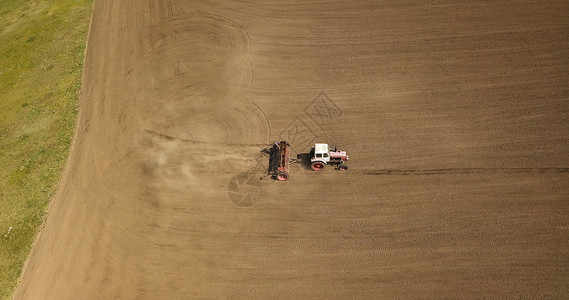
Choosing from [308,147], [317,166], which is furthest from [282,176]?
[308,147]

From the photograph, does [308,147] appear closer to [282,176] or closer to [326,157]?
[326,157]

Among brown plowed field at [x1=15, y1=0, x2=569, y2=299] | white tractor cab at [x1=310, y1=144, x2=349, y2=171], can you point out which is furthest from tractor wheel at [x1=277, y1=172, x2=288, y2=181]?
white tractor cab at [x1=310, y1=144, x2=349, y2=171]

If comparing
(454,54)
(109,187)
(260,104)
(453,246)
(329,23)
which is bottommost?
(453,246)

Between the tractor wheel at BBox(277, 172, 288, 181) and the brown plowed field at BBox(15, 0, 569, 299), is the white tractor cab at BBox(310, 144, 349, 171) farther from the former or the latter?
the tractor wheel at BBox(277, 172, 288, 181)

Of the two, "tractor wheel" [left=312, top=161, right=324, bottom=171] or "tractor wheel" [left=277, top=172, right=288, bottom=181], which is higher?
"tractor wheel" [left=312, top=161, right=324, bottom=171]

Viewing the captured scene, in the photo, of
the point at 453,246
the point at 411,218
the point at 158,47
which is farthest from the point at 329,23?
the point at 453,246

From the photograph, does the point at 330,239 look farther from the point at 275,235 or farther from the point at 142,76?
the point at 142,76

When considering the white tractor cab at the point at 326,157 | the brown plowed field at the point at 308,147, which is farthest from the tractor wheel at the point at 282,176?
the white tractor cab at the point at 326,157
